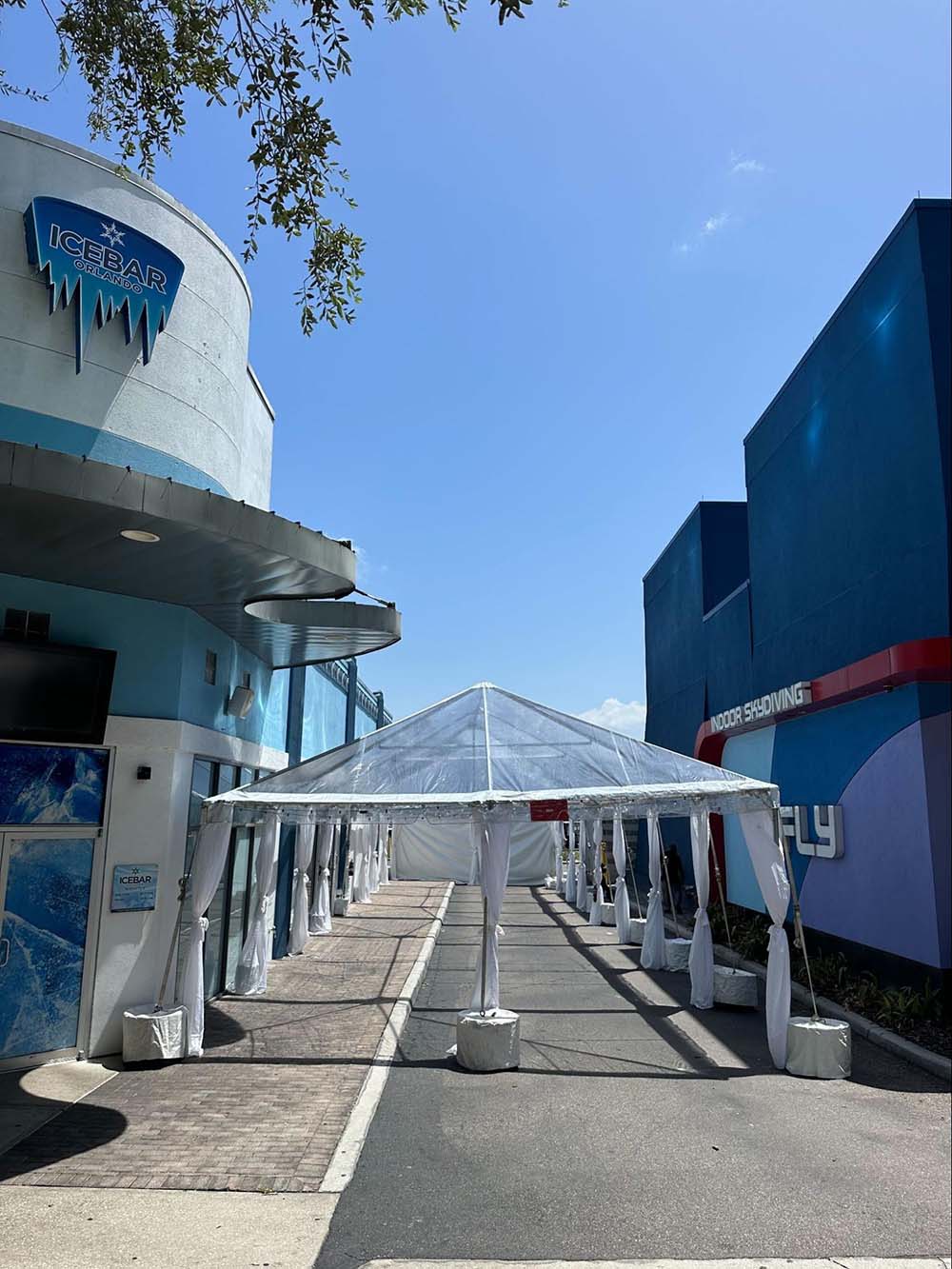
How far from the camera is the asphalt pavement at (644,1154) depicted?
18.0 feet

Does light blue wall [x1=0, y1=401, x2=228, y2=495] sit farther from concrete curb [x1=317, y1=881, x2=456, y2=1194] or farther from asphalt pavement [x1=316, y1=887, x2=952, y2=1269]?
asphalt pavement [x1=316, y1=887, x2=952, y2=1269]

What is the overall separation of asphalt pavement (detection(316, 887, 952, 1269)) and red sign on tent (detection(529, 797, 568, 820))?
2701 mm

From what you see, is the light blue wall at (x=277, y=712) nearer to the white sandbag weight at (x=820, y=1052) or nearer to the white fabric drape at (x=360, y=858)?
the white fabric drape at (x=360, y=858)

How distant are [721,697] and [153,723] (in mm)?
15132

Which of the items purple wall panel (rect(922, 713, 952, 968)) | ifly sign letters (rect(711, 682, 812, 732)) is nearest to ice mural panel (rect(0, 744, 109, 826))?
purple wall panel (rect(922, 713, 952, 968))

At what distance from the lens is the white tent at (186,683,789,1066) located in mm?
10305

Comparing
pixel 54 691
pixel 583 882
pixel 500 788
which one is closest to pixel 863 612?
pixel 500 788

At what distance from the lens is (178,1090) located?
28.0 feet

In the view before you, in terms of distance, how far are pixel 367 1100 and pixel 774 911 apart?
16.6 feet

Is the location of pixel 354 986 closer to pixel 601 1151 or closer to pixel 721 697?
pixel 601 1151

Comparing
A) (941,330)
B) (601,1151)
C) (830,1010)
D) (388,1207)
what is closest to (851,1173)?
(601,1151)

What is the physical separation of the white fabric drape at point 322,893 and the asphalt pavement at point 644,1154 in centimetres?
775

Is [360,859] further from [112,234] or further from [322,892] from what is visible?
[112,234]

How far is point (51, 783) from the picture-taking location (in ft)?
31.1
